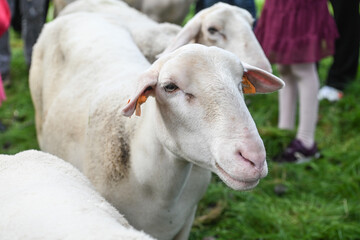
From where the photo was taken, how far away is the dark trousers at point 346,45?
5.55 metres

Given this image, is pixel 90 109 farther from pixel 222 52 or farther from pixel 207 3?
pixel 207 3

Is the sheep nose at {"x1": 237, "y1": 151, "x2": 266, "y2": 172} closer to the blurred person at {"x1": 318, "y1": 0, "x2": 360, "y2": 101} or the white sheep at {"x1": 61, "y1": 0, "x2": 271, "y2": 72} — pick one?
the white sheep at {"x1": 61, "y1": 0, "x2": 271, "y2": 72}

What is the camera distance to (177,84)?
6.32 ft

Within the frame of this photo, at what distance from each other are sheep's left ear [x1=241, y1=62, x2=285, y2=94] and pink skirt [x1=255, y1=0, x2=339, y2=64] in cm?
186

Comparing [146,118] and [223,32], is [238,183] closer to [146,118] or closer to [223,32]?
[146,118]

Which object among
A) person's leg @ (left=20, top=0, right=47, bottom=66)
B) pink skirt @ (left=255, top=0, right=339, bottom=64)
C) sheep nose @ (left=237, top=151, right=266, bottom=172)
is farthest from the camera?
person's leg @ (left=20, top=0, right=47, bottom=66)

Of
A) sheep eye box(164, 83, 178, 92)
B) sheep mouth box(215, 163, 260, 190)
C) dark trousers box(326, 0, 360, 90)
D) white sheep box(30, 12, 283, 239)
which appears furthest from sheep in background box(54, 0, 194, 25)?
sheep mouth box(215, 163, 260, 190)

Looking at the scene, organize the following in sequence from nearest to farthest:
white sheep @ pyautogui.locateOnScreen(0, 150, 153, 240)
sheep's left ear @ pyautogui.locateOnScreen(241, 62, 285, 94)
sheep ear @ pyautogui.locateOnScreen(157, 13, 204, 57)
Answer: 1. white sheep @ pyautogui.locateOnScreen(0, 150, 153, 240)
2. sheep's left ear @ pyautogui.locateOnScreen(241, 62, 285, 94)
3. sheep ear @ pyautogui.locateOnScreen(157, 13, 204, 57)

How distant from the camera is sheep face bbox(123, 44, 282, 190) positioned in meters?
1.76

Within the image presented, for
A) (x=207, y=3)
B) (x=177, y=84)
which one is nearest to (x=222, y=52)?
(x=177, y=84)

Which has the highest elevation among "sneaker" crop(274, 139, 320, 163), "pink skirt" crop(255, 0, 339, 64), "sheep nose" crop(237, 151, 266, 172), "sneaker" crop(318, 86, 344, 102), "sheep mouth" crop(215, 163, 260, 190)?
"sheep nose" crop(237, 151, 266, 172)

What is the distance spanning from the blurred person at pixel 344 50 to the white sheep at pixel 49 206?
163 inches

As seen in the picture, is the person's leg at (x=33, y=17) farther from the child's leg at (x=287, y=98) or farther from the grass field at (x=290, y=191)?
the child's leg at (x=287, y=98)

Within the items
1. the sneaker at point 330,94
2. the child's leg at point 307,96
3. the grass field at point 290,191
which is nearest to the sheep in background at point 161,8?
the child's leg at point 307,96
